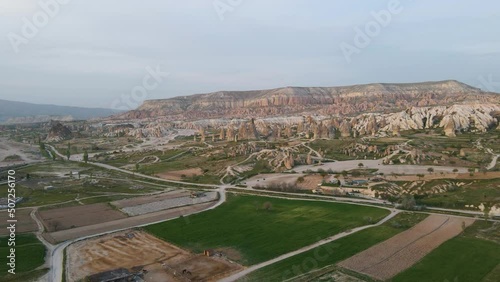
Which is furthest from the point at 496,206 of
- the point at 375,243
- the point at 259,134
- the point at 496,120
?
the point at 259,134

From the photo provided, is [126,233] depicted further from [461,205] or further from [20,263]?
[461,205]

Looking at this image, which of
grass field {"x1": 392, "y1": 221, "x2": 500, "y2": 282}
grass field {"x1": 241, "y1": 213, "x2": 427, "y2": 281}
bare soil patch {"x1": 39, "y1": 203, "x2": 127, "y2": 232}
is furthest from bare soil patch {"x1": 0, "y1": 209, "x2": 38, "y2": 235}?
grass field {"x1": 392, "y1": 221, "x2": 500, "y2": 282}

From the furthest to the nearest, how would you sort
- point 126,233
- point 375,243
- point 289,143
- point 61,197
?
point 289,143 < point 61,197 < point 126,233 < point 375,243

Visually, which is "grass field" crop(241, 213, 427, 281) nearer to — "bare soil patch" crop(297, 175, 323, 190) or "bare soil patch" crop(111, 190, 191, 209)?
"bare soil patch" crop(297, 175, 323, 190)

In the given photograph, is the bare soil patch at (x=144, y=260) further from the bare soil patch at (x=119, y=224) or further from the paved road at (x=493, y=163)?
the paved road at (x=493, y=163)

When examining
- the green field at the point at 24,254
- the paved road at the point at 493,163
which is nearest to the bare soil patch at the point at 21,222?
the green field at the point at 24,254

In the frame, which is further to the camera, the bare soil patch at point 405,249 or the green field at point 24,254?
the green field at point 24,254
